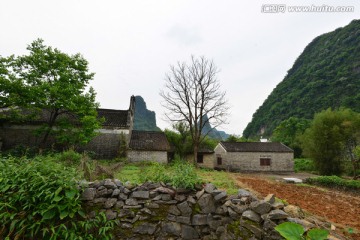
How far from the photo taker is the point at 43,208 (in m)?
3.66

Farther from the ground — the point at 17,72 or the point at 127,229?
the point at 17,72

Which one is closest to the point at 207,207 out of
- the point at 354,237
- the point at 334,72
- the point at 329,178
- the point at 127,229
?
the point at 127,229

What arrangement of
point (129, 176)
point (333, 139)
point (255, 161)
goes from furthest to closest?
point (255, 161) < point (333, 139) < point (129, 176)

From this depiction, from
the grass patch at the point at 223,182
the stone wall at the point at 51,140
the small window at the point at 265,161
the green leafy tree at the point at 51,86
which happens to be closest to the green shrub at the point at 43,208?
the grass patch at the point at 223,182

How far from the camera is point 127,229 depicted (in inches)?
161

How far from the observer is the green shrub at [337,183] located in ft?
45.2

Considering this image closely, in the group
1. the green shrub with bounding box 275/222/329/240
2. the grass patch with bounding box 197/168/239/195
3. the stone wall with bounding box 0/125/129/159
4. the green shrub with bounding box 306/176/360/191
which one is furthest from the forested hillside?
the green shrub with bounding box 275/222/329/240

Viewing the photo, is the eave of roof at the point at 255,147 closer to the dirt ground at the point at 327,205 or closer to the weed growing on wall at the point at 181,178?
the dirt ground at the point at 327,205

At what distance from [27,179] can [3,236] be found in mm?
1014

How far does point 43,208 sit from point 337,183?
18.1m

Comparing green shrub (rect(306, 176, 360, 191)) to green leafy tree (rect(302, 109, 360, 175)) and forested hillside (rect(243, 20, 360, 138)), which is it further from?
forested hillside (rect(243, 20, 360, 138))

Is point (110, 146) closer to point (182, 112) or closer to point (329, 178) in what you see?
point (182, 112)

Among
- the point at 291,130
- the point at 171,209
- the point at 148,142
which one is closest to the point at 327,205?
the point at 171,209

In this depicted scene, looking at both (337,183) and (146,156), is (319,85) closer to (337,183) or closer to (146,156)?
(337,183)
